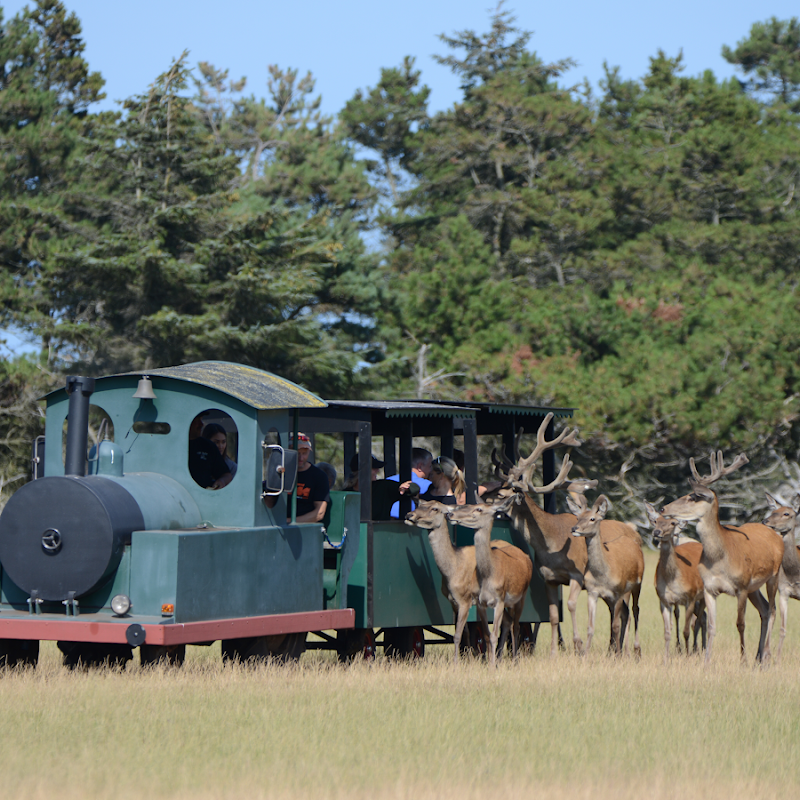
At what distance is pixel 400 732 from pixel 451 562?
383 cm

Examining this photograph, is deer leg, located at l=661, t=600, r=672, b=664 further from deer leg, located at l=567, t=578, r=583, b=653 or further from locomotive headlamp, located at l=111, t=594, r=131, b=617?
locomotive headlamp, located at l=111, t=594, r=131, b=617

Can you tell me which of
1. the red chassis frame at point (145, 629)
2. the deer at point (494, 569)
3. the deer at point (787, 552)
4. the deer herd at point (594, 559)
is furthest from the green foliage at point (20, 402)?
the red chassis frame at point (145, 629)

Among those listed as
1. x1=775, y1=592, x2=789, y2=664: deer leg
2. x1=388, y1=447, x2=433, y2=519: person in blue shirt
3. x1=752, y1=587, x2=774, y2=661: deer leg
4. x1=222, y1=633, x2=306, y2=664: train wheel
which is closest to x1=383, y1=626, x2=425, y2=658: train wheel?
x1=388, y1=447, x2=433, y2=519: person in blue shirt

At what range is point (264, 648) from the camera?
10836 mm

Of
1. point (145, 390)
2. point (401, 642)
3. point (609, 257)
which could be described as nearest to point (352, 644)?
point (401, 642)

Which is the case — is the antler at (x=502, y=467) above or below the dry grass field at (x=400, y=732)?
above

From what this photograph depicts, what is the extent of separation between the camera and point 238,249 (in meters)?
29.0

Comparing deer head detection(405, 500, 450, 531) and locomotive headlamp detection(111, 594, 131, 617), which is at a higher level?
deer head detection(405, 500, 450, 531)

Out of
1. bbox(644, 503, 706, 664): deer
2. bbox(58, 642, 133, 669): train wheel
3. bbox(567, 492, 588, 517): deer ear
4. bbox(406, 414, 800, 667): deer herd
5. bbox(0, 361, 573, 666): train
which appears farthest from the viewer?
bbox(567, 492, 588, 517): deer ear

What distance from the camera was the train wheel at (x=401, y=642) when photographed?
486 inches

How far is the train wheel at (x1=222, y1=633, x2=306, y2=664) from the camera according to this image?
1078 centimetres

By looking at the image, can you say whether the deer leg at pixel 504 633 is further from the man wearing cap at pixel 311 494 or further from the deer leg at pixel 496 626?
the man wearing cap at pixel 311 494

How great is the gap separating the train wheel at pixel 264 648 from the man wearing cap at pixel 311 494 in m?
1.08

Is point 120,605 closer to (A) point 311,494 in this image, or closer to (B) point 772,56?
(A) point 311,494
